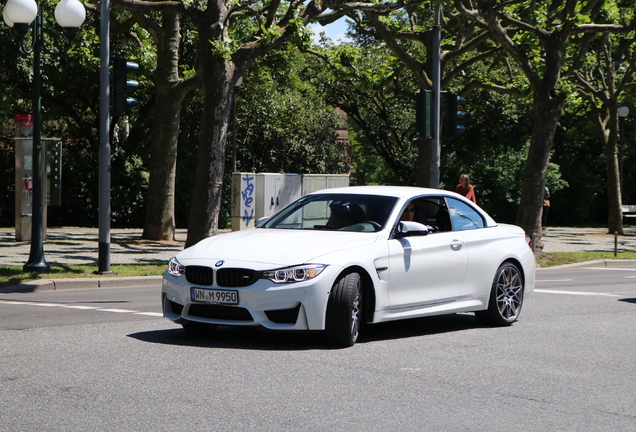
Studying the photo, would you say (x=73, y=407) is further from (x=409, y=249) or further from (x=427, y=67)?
(x=427, y=67)

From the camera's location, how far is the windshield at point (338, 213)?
29.1ft

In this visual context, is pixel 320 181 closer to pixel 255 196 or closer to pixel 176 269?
pixel 255 196

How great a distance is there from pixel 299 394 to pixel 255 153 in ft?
103

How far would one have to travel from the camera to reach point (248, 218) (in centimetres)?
2500

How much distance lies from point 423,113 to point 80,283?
296 inches

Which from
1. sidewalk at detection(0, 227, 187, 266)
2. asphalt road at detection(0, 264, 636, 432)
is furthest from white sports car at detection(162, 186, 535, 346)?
sidewalk at detection(0, 227, 187, 266)

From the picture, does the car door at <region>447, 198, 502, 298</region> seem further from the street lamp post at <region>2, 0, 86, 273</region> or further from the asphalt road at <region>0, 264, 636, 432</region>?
the street lamp post at <region>2, 0, 86, 273</region>

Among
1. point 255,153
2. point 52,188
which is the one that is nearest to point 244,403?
point 52,188

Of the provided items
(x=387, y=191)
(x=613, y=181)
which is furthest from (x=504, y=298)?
(x=613, y=181)

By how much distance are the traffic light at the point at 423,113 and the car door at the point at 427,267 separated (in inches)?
319

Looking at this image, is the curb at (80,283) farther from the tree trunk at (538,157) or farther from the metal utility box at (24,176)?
the tree trunk at (538,157)

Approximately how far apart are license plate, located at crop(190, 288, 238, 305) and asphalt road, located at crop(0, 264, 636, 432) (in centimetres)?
43

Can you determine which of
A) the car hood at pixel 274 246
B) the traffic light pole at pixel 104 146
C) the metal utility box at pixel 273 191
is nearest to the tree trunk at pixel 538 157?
the metal utility box at pixel 273 191

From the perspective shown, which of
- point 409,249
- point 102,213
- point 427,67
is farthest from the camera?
point 427,67
